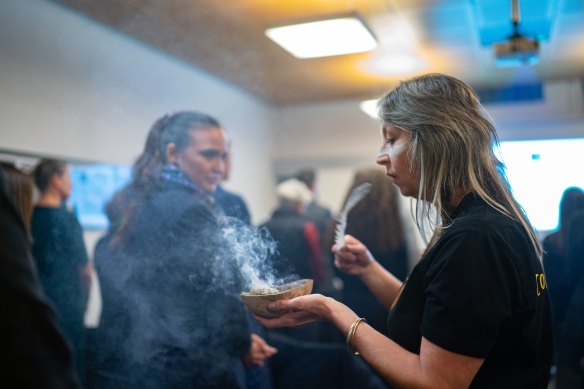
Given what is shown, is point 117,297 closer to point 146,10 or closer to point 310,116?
point 146,10

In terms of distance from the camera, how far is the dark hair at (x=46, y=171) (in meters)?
1.40

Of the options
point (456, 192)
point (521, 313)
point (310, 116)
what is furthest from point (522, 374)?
point (310, 116)

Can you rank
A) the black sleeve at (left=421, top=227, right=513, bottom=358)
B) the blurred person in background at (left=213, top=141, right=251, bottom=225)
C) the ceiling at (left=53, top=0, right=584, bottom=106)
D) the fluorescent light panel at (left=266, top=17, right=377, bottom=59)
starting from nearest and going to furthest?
the black sleeve at (left=421, top=227, right=513, bottom=358), the blurred person in background at (left=213, top=141, right=251, bottom=225), the ceiling at (left=53, top=0, right=584, bottom=106), the fluorescent light panel at (left=266, top=17, right=377, bottom=59)

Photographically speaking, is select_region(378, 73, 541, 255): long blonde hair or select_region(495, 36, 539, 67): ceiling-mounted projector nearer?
select_region(378, 73, 541, 255): long blonde hair

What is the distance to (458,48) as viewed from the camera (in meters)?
3.11

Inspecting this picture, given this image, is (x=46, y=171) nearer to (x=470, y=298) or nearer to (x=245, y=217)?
(x=245, y=217)

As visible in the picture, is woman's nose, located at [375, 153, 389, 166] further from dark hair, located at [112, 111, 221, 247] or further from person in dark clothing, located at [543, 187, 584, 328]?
person in dark clothing, located at [543, 187, 584, 328]

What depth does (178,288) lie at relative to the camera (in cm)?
123

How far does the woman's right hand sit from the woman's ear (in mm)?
449

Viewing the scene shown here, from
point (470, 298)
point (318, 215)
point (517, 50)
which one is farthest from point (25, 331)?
point (517, 50)

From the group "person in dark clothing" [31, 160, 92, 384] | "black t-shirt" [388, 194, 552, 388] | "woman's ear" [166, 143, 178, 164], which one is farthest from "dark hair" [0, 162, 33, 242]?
"black t-shirt" [388, 194, 552, 388]

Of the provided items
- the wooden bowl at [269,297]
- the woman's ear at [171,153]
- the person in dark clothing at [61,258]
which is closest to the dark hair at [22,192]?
the person in dark clothing at [61,258]

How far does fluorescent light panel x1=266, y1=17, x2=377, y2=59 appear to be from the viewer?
2262 millimetres

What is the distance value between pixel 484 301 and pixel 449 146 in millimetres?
281
